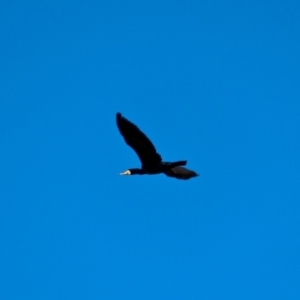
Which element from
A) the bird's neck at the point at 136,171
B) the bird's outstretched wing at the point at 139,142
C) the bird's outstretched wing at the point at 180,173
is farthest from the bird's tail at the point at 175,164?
the bird's outstretched wing at the point at 180,173

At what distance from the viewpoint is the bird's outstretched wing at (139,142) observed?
30.6 metres

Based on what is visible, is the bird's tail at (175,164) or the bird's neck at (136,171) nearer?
the bird's tail at (175,164)

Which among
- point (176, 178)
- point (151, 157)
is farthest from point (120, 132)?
point (176, 178)

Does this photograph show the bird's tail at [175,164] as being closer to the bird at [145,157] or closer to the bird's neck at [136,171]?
the bird at [145,157]

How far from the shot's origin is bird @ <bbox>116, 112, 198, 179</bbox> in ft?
101

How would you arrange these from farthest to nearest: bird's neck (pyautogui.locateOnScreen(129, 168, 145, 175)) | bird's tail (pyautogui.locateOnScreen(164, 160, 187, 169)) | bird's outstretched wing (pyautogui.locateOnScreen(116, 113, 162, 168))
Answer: bird's neck (pyautogui.locateOnScreen(129, 168, 145, 175)), bird's tail (pyautogui.locateOnScreen(164, 160, 187, 169)), bird's outstretched wing (pyautogui.locateOnScreen(116, 113, 162, 168))

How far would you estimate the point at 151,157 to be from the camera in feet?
104

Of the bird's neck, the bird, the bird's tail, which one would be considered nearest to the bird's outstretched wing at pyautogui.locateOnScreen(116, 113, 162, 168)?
the bird

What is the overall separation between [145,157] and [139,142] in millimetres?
971

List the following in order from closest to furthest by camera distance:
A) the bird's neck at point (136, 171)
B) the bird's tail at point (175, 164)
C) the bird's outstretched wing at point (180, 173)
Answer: the bird's tail at point (175, 164) < the bird's neck at point (136, 171) < the bird's outstretched wing at point (180, 173)

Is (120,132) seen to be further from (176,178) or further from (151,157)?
(176,178)

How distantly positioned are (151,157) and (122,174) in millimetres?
2356

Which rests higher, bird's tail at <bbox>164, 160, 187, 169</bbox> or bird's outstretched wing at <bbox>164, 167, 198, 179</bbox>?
bird's outstretched wing at <bbox>164, 167, 198, 179</bbox>

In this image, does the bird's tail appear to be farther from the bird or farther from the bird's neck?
the bird's neck
